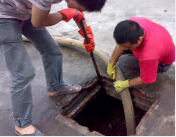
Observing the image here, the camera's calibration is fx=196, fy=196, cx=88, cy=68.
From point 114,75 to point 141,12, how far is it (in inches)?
84.5

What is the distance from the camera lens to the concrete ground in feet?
6.83

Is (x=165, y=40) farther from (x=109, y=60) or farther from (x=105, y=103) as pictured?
(x=105, y=103)

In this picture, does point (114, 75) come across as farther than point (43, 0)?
Yes

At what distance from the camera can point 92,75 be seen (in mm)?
2732

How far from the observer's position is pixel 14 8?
5.37 feet

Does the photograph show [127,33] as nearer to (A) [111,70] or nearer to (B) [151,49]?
(B) [151,49]

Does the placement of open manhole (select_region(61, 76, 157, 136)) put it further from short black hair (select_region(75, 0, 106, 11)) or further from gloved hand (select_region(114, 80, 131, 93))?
short black hair (select_region(75, 0, 106, 11))

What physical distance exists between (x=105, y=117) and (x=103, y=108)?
0.72 feet

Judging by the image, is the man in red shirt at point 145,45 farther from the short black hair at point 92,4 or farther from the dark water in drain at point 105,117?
the dark water in drain at point 105,117

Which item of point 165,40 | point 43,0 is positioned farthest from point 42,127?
point 165,40

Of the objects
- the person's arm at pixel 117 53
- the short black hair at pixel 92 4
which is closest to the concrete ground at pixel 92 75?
the person's arm at pixel 117 53

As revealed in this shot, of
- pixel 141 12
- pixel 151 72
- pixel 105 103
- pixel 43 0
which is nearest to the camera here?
pixel 43 0

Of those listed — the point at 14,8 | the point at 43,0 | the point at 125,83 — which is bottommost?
the point at 125,83

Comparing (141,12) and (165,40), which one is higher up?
(165,40)
